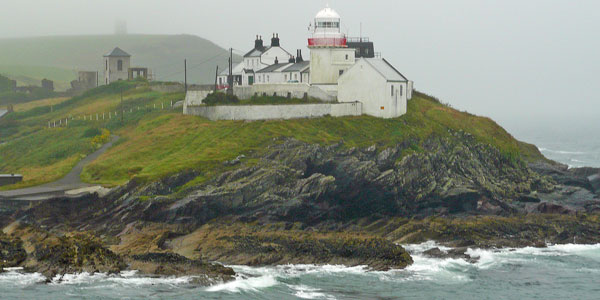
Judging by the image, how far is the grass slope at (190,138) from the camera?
72.1 meters

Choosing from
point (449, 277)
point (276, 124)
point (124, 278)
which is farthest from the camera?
point (276, 124)

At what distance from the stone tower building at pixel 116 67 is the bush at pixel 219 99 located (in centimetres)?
5224

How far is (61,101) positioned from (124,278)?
8636 cm

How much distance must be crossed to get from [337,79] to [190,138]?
2047cm

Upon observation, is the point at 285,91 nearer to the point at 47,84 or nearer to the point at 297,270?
the point at 297,270

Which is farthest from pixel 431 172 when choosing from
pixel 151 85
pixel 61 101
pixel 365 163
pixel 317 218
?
pixel 61 101

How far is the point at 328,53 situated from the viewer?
91.6 meters

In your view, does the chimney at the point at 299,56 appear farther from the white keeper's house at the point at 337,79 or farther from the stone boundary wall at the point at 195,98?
the stone boundary wall at the point at 195,98

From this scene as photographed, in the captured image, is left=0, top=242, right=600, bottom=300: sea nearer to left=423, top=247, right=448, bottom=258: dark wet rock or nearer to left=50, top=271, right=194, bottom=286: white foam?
left=50, top=271, right=194, bottom=286: white foam

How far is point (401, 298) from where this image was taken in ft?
159

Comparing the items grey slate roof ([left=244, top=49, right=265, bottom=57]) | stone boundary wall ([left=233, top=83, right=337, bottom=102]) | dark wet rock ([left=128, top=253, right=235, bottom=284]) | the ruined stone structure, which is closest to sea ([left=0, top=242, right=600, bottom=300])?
dark wet rock ([left=128, top=253, right=235, bottom=284])

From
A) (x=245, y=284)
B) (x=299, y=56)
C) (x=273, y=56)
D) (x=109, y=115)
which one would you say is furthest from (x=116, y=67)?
(x=245, y=284)

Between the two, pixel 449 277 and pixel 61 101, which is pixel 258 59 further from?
pixel 449 277

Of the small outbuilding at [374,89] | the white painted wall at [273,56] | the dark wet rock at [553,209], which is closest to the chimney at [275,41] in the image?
the white painted wall at [273,56]
